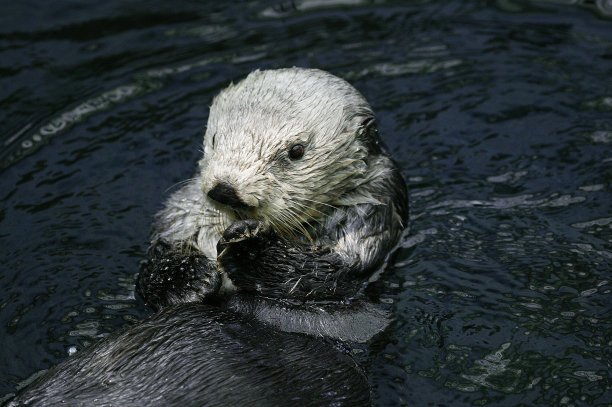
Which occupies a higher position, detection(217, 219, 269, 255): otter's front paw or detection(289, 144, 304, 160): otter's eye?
detection(289, 144, 304, 160): otter's eye

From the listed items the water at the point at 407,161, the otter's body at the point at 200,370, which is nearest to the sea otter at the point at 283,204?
Result: the otter's body at the point at 200,370

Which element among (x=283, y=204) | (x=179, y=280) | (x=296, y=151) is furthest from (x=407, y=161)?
(x=179, y=280)

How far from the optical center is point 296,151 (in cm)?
456

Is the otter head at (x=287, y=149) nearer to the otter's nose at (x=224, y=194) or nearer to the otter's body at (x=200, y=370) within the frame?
the otter's nose at (x=224, y=194)

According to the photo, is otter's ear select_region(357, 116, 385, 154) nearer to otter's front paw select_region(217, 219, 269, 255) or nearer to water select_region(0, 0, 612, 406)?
water select_region(0, 0, 612, 406)

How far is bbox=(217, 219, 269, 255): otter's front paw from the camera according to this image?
Result: 4113 millimetres

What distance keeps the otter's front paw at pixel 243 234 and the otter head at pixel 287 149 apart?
0.33 feet

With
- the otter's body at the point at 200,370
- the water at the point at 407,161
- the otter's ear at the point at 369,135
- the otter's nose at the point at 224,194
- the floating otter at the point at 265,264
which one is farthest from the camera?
the otter's ear at the point at 369,135

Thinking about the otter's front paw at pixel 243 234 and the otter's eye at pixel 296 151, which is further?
the otter's eye at pixel 296 151

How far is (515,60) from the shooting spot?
24.7 feet

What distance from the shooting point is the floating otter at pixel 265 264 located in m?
3.76

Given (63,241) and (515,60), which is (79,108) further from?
(515,60)

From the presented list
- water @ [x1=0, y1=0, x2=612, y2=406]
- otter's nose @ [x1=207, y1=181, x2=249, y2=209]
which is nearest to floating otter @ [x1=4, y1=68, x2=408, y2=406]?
otter's nose @ [x1=207, y1=181, x2=249, y2=209]

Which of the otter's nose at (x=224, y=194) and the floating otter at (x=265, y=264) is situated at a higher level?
the otter's nose at (x=224, y=194)
